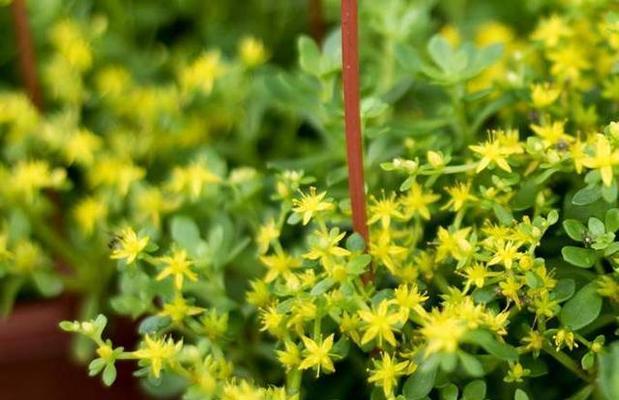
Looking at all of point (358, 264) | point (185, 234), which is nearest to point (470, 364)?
point (358, 264)

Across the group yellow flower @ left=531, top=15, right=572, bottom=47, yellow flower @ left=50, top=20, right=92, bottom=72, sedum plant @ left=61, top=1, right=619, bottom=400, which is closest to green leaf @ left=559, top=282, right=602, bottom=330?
sedum plant @ left=61, top=1, right=619, bottom=400

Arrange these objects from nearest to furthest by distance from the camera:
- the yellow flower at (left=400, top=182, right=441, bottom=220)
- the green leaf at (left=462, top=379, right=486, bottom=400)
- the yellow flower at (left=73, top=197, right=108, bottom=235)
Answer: the green leaf at (left=462, top=379, right=486, bottom=400) → the yellow flower at (left=400, top=182, right=441, bottom=220) → the yellow flower at (left=73, top=197, right=108, bottom=235)

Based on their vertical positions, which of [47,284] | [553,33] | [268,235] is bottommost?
[47,284]

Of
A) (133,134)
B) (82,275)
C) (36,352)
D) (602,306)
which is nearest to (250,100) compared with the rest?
(133,134)

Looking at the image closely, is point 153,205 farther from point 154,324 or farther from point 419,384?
point 419,384

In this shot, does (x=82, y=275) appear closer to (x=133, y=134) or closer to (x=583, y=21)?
(x=133, y=134)

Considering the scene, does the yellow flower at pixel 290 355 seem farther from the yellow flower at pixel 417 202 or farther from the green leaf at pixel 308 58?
the green leaf at pixel 308 58

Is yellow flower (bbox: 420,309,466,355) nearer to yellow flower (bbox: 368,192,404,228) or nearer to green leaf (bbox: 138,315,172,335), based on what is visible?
yellow flower (bbox: 368,192,404,228)
